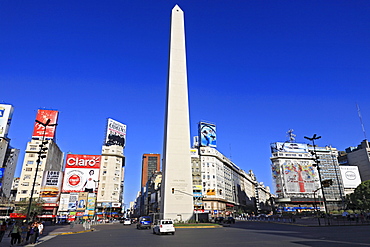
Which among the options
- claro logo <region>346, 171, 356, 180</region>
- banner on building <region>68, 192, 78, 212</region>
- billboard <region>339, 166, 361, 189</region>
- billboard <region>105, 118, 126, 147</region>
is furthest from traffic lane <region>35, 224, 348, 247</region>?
claro logo <region>346, 171, 356, 180</region>

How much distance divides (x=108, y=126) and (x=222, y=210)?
47942 mm

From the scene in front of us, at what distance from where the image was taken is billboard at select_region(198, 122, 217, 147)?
8800 cm

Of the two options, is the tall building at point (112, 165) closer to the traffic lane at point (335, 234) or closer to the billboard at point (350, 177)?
the traffic lane at point (335, 234)

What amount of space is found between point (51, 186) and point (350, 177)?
10349cm

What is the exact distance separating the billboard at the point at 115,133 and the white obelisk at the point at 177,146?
59.4 m

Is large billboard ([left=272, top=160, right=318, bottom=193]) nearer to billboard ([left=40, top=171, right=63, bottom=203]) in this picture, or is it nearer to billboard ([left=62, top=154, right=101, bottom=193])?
billboard ([left=62, top=154, right=101, bottom=193])

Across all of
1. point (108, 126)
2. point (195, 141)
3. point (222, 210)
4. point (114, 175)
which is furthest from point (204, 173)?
point (108, 126)

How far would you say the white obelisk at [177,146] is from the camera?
113ft

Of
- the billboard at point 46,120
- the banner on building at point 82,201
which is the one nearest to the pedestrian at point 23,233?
the banner on building at point 82,201

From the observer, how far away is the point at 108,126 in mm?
94000

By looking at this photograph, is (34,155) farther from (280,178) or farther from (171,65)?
(280,178)

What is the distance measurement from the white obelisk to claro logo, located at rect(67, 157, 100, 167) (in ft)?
160

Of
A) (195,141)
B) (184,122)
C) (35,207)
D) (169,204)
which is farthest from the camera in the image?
(195,141)

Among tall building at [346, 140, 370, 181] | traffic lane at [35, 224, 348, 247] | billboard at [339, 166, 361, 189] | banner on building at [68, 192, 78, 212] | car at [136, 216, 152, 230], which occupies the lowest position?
traffic lane at [35, 224, 348, 247]
